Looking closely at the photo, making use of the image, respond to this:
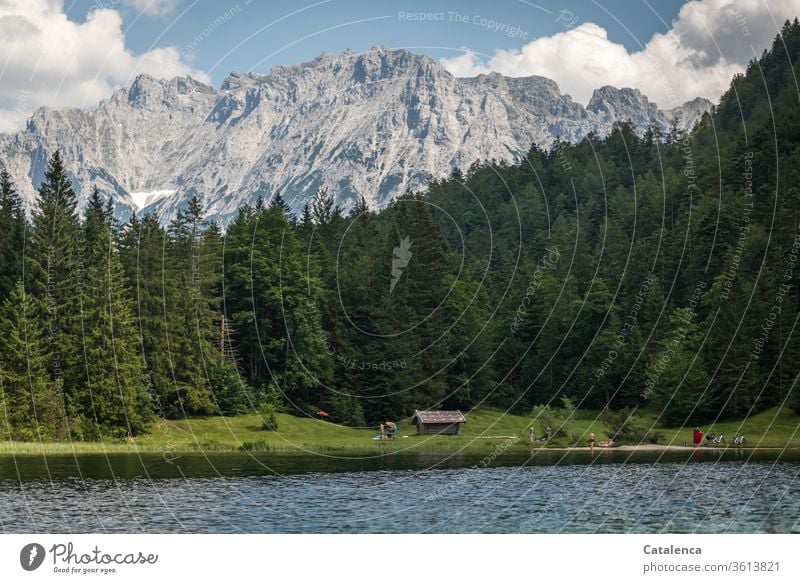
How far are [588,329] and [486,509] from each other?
94.6m

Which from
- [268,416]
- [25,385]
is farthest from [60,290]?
[268,416]

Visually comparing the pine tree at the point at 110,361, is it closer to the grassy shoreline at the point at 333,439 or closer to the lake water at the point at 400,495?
the grassy shoreline at the point at 333,439

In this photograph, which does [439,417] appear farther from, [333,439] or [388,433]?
[333,439]

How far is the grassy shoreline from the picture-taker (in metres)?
88.0

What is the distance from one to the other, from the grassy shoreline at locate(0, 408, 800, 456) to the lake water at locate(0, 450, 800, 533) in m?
10.2

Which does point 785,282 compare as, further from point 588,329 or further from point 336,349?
point 336,349

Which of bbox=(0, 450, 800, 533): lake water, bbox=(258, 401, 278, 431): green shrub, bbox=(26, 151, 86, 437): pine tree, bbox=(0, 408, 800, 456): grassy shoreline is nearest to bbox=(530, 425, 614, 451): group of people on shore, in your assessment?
bbox=(0, 408, 800, 456): grassy shoreline

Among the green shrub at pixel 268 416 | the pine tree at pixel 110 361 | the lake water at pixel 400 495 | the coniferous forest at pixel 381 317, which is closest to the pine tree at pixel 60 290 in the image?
the coniferous forest at pixel 381 317

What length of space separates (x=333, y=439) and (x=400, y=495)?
151ft

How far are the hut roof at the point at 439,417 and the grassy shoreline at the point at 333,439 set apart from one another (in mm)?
1944

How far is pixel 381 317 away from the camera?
133375 millimetres

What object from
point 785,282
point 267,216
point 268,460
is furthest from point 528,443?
point 267,216

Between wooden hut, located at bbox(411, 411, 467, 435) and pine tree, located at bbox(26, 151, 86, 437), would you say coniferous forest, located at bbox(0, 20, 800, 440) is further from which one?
wooden hut, located at bbox(411, 411, 467, 435)
